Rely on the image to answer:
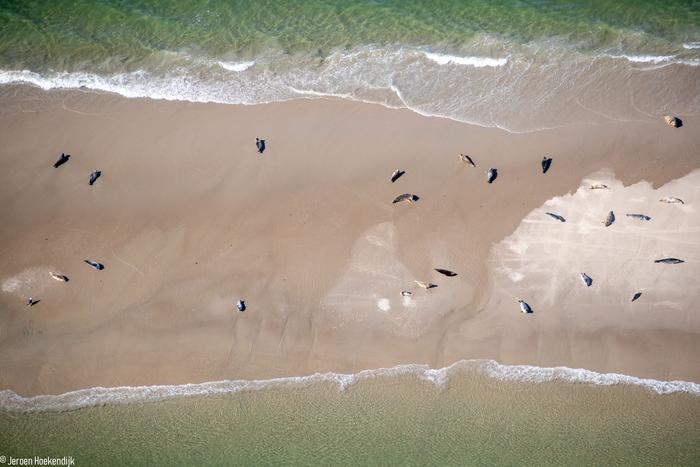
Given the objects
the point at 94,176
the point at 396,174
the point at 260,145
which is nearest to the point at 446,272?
the point at 396,174

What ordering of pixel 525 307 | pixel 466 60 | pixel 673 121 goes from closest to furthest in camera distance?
pixel 525 307 → pixel 673 121 → pixel 466 60

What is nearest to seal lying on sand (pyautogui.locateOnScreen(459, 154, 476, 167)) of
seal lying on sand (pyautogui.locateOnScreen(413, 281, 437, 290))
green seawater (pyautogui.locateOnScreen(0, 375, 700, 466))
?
seal lying on sand (pyautogui.locateOnScreen(413, 281, 437, 290))

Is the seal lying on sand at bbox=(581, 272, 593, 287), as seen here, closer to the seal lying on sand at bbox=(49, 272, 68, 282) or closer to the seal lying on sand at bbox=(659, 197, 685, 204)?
the seal lying on sand at bbox=(659, 197, 685, 204)

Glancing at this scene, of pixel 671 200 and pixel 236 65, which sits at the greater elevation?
pixel 236 65

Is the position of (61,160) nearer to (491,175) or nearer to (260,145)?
(260,145)

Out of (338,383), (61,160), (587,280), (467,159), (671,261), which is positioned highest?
(467,159)

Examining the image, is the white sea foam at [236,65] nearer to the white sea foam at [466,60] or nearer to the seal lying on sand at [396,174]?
the white sea foam at [466,60]

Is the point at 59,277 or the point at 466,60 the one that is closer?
the point at 59,277
